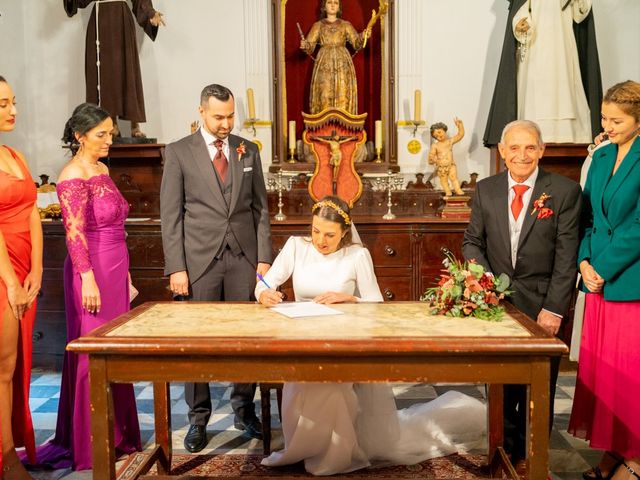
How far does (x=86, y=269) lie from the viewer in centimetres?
341

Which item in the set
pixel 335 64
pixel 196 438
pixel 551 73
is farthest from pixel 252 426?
pixel 551 73

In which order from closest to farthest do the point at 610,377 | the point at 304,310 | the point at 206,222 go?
the point at 304,310
the point at 610,377
the point at 206,222

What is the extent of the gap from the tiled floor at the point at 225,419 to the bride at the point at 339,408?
1.48 feet

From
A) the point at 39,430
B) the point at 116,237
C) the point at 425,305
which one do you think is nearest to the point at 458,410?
the point at 425,305

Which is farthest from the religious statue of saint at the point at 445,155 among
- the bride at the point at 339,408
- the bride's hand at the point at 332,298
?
the bride's hand at the point at 332,298

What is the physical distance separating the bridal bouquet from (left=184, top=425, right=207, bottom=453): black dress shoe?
1.67 metres

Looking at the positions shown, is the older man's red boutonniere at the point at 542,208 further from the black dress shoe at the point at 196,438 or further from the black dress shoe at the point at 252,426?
the black dress shoe at the point at 196,438

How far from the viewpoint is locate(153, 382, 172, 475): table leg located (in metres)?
3.32

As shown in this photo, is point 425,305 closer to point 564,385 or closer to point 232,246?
point 232,246

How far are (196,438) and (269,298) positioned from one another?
1.17 meters

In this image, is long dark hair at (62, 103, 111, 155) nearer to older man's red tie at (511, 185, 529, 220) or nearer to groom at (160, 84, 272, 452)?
groom at (160, 84, 272, 452)

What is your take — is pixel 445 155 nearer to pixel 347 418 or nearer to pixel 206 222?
pixel 206 222

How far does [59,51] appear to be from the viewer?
6.36m

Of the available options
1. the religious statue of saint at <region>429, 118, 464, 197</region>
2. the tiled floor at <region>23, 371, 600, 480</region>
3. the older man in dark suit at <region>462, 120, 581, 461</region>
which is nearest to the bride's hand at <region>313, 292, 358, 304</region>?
the older man in dark suit at <region>462, 120, 581, 461</region>
